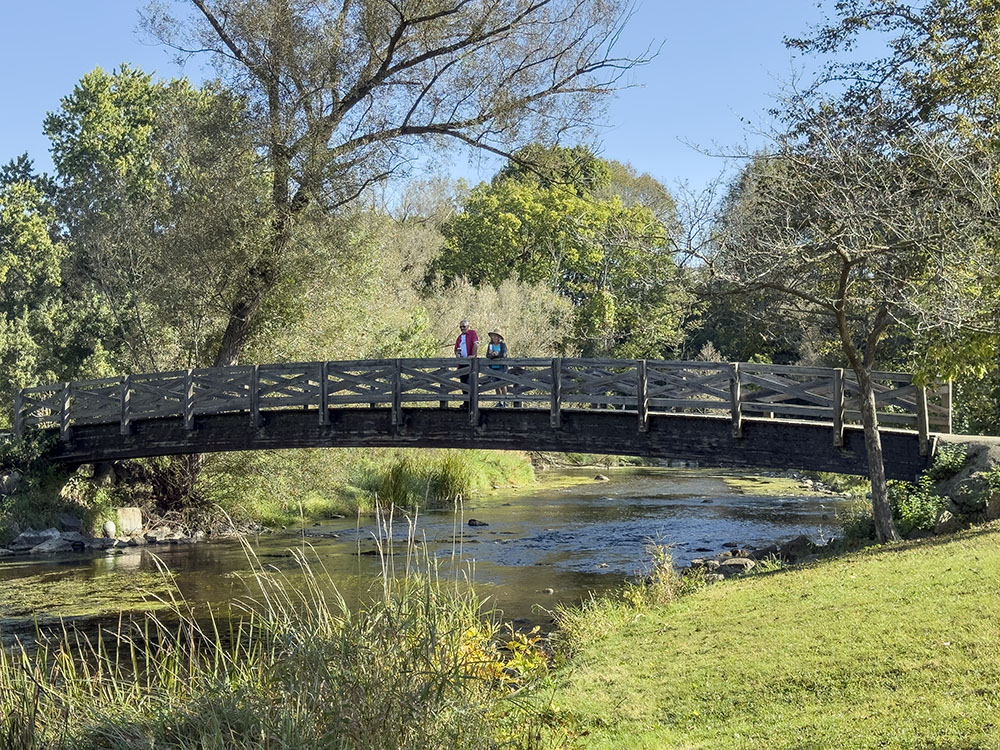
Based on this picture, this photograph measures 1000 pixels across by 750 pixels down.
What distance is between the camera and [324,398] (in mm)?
19953

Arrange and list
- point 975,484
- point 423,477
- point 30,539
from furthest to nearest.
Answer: point 423,477, point 30,539, point 975,484

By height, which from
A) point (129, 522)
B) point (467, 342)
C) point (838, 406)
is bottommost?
point (129, 522)

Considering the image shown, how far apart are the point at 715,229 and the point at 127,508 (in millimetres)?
14826

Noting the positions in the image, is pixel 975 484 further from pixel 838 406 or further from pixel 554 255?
pixel 554 255

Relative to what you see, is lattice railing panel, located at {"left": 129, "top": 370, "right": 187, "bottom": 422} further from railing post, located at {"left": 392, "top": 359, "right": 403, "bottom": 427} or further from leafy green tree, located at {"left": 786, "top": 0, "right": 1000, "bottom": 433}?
leafy green tree, located at {"left": 786, "top": 0, "right": 1000, "bottom": 433}

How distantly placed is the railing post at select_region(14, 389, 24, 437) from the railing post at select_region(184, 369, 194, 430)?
4.76 m

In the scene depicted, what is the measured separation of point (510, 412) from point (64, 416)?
1076 centimetres

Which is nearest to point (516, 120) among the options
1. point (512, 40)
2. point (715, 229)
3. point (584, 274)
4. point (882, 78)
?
point (512, 40)

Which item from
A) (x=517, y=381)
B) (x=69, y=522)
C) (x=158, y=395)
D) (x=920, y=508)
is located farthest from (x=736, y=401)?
(x=69, y=522)

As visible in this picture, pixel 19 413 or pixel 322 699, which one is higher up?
pixel 19 413

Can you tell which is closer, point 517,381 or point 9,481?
point 517,381

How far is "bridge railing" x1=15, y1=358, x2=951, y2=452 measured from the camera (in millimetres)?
15570

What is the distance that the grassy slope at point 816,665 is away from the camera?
6550 millimetres

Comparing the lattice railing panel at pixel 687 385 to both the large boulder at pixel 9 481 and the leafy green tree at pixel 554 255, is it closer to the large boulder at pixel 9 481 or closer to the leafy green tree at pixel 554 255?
the large boulder at pixel 9 481
